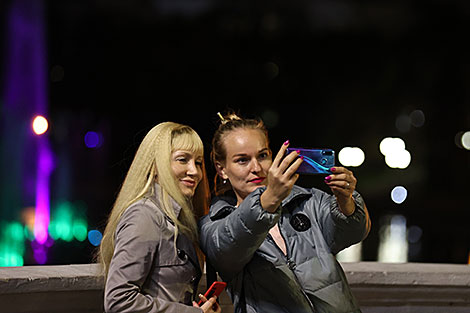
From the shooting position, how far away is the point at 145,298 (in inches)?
133

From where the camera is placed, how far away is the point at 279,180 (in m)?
3.37

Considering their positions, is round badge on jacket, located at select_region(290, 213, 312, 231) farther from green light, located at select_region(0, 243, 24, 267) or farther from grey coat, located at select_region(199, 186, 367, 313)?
green light, located at select_region(0, 243, 24, 267)

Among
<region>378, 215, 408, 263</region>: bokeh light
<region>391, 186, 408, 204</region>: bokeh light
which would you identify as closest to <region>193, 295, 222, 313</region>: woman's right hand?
<region>378, 215, 408, 263</region>: bokeh light

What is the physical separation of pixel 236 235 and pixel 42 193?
2083 centimetres

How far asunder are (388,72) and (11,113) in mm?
22494

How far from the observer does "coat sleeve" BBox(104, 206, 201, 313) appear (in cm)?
332

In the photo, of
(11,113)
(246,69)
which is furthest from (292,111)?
(11,113)

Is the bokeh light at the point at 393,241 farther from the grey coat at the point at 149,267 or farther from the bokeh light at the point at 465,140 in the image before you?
the bokeh light at the point at 465,140

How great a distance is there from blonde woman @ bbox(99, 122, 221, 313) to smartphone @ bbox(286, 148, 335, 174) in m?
0.51

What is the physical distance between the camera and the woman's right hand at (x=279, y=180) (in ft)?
11.1

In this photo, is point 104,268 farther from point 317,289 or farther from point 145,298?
point 317,289

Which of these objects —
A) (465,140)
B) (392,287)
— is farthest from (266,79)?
(392,287)

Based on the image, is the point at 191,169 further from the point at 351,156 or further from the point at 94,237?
the point at 351,156

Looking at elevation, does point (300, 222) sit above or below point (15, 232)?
above
